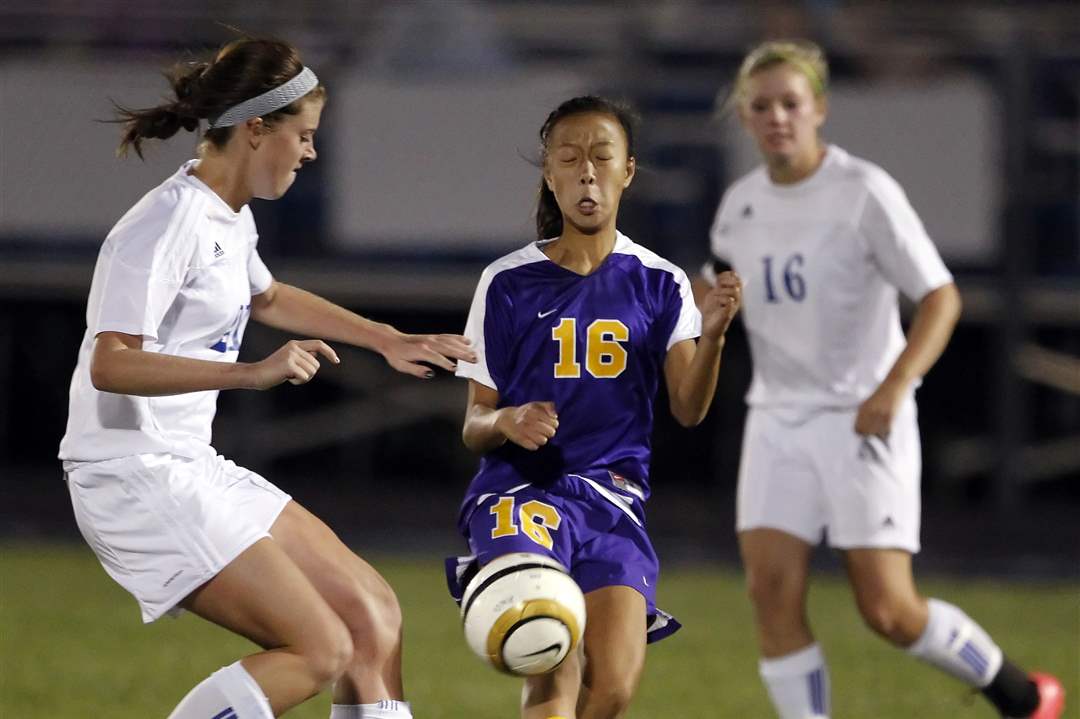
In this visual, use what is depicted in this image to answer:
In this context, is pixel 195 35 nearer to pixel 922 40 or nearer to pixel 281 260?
pixel 281 260

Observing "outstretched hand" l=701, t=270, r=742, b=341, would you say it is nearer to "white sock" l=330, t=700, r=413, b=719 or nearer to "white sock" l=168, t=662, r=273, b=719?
"white sock" l=330, t=700, r=413, b=719

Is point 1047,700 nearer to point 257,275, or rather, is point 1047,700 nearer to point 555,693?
point 555,693

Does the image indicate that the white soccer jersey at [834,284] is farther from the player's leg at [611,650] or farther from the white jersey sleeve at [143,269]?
the white jersey sleeve at [143,269]

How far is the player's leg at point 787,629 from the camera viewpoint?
5.17 meters

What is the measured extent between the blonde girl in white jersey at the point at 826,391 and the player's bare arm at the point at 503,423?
139cm

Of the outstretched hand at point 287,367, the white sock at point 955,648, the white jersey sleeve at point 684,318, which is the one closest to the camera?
the outstretched hand at point 287,367

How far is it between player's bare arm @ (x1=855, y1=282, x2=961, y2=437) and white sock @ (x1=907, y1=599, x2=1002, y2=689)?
66 cm

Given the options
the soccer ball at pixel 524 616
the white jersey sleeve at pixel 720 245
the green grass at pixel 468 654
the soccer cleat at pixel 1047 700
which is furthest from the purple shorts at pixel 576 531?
the green grass at pixel 468 654

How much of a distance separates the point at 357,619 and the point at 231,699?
0.38 metres

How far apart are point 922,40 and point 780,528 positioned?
280 inches

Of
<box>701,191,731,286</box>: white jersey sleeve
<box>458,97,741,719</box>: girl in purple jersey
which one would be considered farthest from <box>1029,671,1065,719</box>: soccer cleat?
<box>458,97,741,719</box>: girl in purple jersey

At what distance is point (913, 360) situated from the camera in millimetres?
5078

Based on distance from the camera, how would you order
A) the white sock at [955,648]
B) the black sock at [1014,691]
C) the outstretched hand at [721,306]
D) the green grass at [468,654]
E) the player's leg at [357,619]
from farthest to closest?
the green grass at [468,654], the black sock at [1014,691], the white sock at [955,648], the player's leg at [357,619], the outstretched hand at [721,306]

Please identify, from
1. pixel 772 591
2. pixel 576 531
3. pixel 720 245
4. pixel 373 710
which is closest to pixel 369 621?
pixel 373 710
